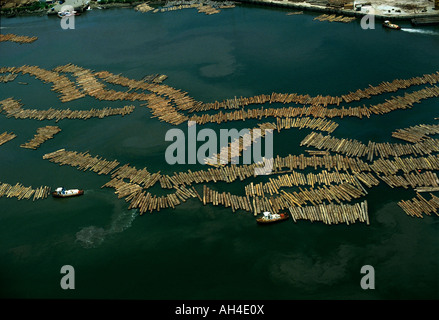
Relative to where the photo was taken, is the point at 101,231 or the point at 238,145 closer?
the point at 101,231

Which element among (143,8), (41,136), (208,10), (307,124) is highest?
(143,8)

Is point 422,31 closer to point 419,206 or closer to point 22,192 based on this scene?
point 419,206

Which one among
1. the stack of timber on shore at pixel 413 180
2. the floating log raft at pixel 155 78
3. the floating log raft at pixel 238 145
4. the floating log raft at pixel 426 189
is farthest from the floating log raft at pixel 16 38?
the floating log raft at pixel 426 189

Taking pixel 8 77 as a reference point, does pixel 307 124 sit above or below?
below

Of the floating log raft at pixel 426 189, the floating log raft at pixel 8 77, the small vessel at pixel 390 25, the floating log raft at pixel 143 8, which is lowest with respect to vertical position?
the floating log raft at pixel 426 189

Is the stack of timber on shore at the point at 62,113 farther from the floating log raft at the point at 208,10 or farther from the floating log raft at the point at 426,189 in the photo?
the floating log raft at the point at 208,10

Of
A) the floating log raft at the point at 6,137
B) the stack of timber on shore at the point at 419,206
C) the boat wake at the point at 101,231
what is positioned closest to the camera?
the stack of timber on shore at the point at 419,206

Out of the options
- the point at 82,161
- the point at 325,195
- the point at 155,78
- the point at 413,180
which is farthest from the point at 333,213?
the point at 155,78
